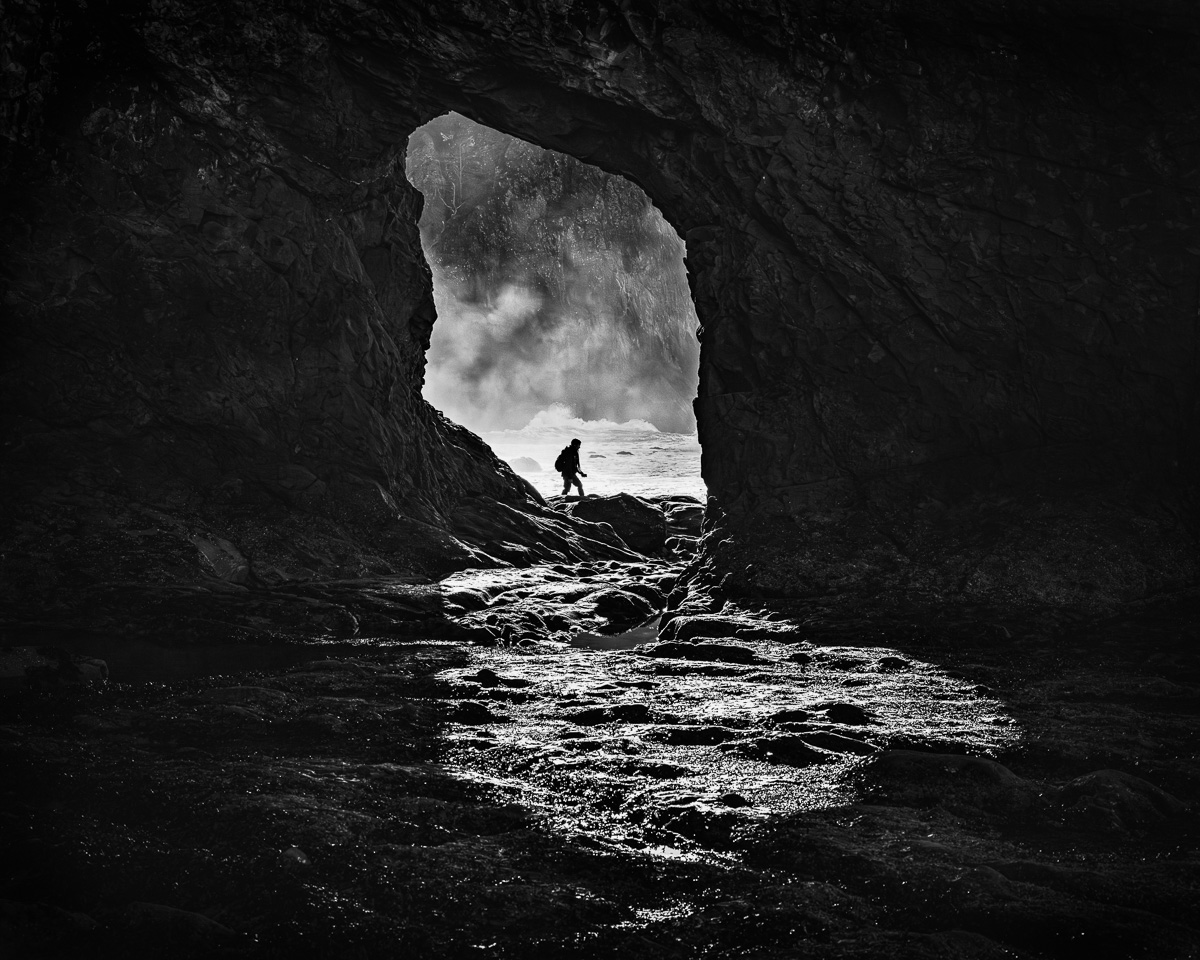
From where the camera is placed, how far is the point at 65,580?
1664 centimetres

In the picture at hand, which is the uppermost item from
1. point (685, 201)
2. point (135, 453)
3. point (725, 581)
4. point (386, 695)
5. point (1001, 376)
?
point (685, 201)

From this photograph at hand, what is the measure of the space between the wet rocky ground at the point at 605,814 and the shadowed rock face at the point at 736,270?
272 inches

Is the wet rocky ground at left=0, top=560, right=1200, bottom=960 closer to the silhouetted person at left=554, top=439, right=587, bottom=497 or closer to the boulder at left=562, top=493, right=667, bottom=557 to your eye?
the boulder at left=562, top=493, right=667, bottom=557

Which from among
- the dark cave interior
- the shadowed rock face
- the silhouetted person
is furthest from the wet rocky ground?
the silhouetted person

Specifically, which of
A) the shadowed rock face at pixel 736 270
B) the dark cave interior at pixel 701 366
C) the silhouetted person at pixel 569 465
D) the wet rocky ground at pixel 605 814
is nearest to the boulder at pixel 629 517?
the silhouetted person at pixel 569 465

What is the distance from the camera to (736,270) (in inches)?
861

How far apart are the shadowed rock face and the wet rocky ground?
6915 millimetres

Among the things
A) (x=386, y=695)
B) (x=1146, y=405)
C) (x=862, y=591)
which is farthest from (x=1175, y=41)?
(x=386, y=695)

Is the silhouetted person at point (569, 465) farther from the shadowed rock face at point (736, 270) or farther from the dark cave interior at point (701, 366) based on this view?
the shadowed rock face at point (736, 270)

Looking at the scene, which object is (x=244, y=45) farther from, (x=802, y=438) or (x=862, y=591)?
(x=862, y=591)

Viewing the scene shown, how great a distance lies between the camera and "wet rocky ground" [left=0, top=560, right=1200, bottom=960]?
577cm

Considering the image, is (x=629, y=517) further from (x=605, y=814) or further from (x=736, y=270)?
(x=605, y=814)

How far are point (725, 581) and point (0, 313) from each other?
14802 mm

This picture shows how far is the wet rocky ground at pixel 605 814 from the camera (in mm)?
5770
